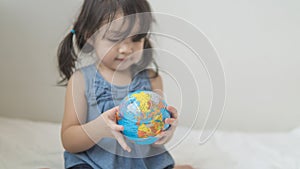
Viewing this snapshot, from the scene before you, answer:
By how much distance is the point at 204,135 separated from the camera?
1.01 metres

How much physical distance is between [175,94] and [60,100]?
0.68 metres

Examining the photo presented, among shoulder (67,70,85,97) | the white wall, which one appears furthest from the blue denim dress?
the white wall

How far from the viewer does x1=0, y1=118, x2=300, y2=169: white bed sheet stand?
3.64 ft

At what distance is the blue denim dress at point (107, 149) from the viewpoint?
0.94 m

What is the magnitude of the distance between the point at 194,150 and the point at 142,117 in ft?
1.30

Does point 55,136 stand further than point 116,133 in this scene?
Yes

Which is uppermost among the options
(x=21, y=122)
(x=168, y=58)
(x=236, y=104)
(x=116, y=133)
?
(x=168, y=58)

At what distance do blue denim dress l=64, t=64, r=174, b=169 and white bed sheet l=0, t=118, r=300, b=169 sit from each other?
65 millimetres

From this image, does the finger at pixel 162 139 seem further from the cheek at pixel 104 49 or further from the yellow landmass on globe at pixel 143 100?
the cheek at pixel 104 49

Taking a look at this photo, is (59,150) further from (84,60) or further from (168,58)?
(168,58)

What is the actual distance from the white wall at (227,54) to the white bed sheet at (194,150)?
157 mm

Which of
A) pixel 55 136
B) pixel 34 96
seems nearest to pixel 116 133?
pixel 55 136

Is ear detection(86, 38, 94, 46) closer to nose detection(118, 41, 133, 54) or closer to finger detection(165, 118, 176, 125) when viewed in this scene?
nose detection(118, 41, 133, 54)

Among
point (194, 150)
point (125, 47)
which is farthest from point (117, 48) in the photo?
point (194, 150)
